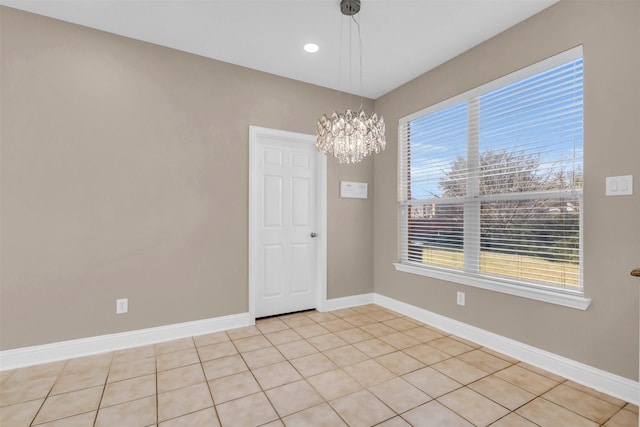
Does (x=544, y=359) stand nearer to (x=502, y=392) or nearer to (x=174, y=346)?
(x=502, y=392)

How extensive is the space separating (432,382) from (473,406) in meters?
0.31

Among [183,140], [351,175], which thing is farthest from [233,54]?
[351,175]

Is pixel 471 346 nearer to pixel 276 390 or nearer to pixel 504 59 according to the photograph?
pixel 276 390

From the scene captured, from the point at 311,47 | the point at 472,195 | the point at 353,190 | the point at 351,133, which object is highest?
the point at 311,47

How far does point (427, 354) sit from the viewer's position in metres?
2.65

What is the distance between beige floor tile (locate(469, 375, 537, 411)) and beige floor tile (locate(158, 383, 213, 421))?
1.82m

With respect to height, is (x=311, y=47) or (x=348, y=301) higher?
(x=311, y=47)

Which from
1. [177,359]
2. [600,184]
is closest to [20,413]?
[177,359]

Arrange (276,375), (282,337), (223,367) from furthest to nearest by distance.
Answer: (282,337) < (223,367) < (276,375)

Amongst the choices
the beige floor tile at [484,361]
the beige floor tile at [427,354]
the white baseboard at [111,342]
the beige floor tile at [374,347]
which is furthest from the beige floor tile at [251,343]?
the beige floor tile at [484,361]

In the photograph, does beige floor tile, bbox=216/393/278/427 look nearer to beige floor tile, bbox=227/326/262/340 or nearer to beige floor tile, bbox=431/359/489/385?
beige floor tile, bbox=227/326/262/340

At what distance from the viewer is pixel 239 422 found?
69.8 inches

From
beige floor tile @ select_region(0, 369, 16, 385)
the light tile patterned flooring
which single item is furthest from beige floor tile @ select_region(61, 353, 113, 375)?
beige floor tile @ select_region(0, 369, 16, 385)

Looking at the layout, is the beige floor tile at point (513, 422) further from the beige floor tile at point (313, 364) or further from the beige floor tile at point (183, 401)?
the beige floor tile at point (183, 401)
